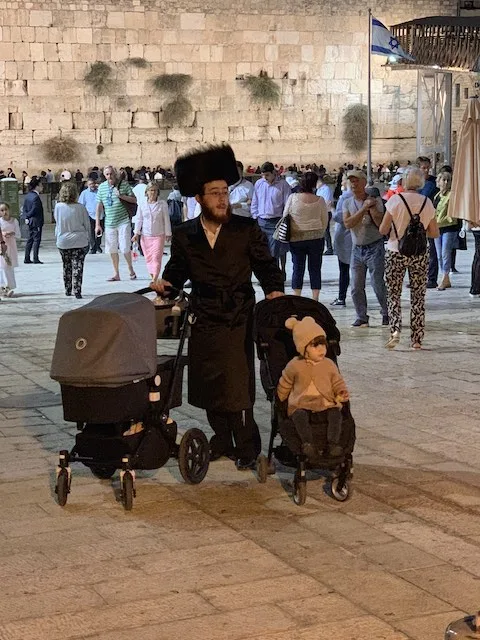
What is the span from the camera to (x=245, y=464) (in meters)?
5.89

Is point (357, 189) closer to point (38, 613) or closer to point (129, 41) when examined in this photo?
point (38, 613)

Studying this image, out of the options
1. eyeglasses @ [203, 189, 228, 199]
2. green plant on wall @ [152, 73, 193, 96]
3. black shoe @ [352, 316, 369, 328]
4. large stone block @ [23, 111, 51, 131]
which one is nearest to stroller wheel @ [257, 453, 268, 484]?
eyeglasses @ [203, 189, 228, 199]

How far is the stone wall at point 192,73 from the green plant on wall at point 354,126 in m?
0.27

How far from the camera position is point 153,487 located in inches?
221

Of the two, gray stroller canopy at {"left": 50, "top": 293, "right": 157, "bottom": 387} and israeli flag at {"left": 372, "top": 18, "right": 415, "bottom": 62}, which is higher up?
israeli flag at {"left": 372, "top": 18, "right": 415, "bottom": 62}

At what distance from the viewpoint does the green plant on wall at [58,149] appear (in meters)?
31.0

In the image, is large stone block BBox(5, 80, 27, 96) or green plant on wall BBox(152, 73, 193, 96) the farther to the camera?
green plant on wall BBox(152, 73, 193, 96)

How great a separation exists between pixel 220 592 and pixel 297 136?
1174 inches

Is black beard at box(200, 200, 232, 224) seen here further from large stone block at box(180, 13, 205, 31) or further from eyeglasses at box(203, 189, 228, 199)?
large stone block at box(180, 13, 205, 31)

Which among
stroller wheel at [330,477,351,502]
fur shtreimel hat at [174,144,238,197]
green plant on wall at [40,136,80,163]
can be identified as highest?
green plant on wall at [40,136,80,163]

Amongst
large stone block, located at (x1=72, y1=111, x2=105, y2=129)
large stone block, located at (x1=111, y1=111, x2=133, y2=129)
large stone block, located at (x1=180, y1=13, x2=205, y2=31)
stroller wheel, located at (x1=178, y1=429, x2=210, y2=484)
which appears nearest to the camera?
stroller wheel, located at (x1=178, y1=429, x2=210, y2=484)

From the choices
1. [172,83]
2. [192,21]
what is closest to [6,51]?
[172,83]

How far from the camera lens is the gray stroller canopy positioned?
5074 mm

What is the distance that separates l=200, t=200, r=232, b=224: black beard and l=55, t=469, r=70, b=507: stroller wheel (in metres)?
1.42
